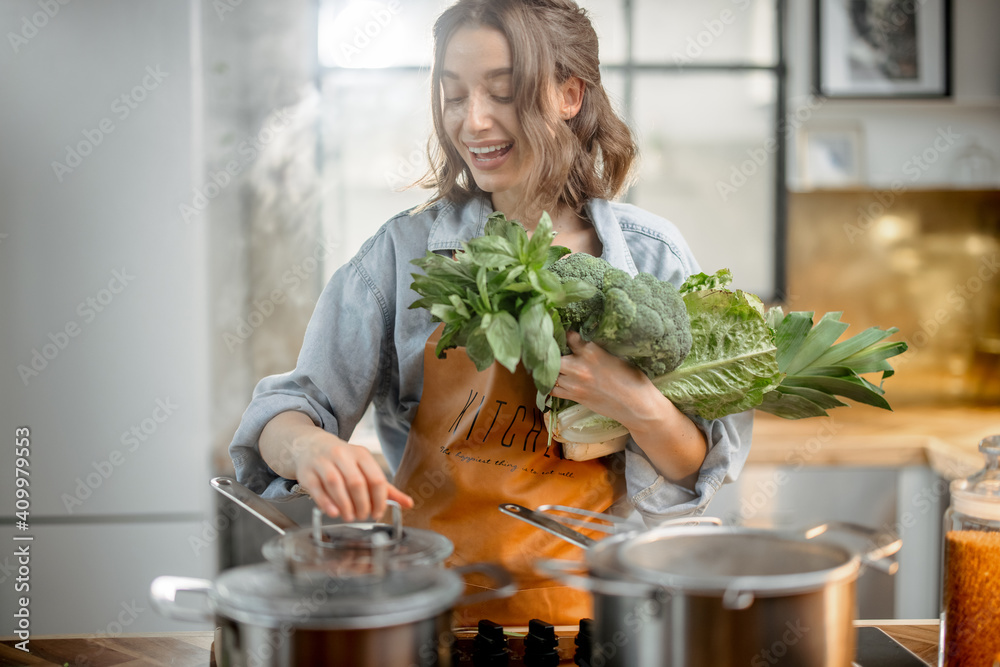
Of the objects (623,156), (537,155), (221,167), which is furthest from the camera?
(221,167)

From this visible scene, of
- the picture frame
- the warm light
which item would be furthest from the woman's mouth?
the warm light

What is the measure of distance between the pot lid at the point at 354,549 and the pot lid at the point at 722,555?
15 cm

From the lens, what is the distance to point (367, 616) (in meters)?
0.58

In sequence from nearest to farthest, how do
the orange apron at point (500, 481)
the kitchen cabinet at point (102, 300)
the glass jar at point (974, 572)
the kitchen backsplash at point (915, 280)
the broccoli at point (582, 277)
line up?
the glass jar at point (974, 572) < the broccoli at point (582, 277) < the orange apron at point (500, 481) < the kitchen cabinet at point (102, 300) < the kitchen backsplash at point (915, 280)

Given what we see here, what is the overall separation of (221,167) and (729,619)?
243 cm

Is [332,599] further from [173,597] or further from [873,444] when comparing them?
[873,444]

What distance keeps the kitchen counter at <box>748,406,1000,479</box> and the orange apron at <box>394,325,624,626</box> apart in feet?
5.01

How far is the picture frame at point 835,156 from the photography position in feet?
9.66

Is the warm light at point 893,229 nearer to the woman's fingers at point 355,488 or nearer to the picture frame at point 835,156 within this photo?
the picture frame at point 835,156

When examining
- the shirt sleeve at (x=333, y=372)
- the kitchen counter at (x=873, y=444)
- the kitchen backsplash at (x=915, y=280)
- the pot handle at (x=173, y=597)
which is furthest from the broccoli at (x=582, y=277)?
the kitchen backsplash at (x=915, y=280)

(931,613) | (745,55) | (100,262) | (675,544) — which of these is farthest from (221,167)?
(931,613)

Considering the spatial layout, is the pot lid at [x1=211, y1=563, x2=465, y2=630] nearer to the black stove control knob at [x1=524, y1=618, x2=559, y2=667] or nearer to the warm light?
the black stove control knob at [x1=524, y1=618, x2=559, y2=667]

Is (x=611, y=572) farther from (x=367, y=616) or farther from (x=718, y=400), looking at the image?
(x=718, y=400)

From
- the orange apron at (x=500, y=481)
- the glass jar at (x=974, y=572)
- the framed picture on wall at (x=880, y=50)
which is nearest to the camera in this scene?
the glass jar at (x=974, y=572)
